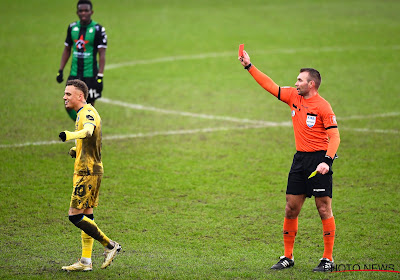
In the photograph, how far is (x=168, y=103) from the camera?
17.8 m

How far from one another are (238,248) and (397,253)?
2139 mm

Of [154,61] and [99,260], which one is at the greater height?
[154,61]

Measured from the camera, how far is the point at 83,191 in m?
7.72

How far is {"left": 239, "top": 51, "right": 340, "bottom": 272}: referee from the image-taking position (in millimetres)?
7848

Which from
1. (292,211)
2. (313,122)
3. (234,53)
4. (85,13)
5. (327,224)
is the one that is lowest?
(327,224)

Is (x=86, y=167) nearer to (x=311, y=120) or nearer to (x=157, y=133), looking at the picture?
(x=311, y=120)

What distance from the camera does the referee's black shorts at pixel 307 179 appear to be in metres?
7.84

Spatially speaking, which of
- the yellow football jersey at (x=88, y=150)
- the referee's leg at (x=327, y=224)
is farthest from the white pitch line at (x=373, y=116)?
the yellow football jersey at (x=88, y=150)

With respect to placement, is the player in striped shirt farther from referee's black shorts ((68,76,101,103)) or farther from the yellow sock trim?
the yellow sock trim

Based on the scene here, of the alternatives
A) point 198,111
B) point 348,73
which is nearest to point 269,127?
point 198,111

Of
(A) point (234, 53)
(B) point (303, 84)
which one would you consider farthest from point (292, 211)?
(A) point (234, 53)

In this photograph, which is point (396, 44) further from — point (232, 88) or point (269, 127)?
point (269, 127)

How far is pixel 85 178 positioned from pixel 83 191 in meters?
0.16

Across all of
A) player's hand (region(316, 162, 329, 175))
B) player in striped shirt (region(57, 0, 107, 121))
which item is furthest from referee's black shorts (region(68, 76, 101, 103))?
player's hand (region(316, 162, 329, 175))
